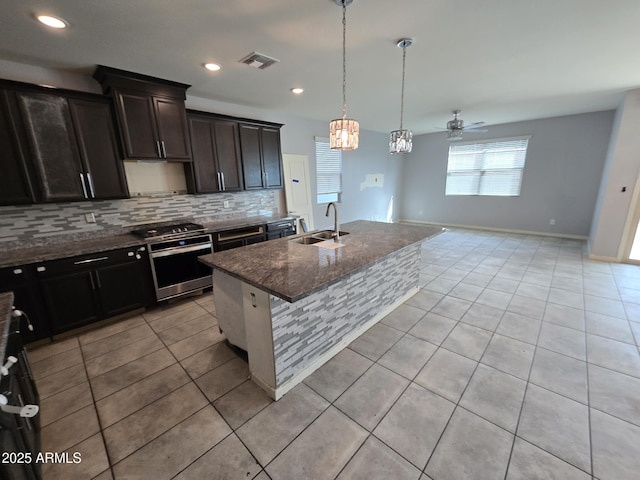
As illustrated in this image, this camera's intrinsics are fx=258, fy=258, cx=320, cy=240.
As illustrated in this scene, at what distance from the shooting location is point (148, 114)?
9.49 feet

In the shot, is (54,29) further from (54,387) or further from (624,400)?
(624,400)

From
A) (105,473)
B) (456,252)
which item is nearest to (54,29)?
(105,473)

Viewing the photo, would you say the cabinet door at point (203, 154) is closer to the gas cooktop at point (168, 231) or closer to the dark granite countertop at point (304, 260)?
the gas cooktop at point (168, 231)

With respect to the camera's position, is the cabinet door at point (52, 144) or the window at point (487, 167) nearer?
the cabinet door at point (52, 144)

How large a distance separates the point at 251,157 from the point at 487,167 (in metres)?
5.82

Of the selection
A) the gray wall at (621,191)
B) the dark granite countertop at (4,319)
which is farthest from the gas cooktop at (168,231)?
the gray wall at (621,191)

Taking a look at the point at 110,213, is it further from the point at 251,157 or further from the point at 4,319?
the point at 4,319

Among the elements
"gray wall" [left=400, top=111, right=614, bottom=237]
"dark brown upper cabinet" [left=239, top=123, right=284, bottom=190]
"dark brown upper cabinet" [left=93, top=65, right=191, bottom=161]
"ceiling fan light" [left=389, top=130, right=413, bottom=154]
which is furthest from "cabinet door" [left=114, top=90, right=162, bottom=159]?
"gray wall" [left=400, top=111, right=614, bottom=237]

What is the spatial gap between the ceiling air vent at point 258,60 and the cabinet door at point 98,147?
1.56 m

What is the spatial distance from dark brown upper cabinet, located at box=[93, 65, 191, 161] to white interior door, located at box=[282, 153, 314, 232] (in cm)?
182

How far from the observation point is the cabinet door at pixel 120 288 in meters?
2.62

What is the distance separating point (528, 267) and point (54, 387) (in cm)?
584

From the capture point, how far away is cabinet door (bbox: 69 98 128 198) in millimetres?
2580

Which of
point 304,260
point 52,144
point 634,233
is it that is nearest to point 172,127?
point 52,144
